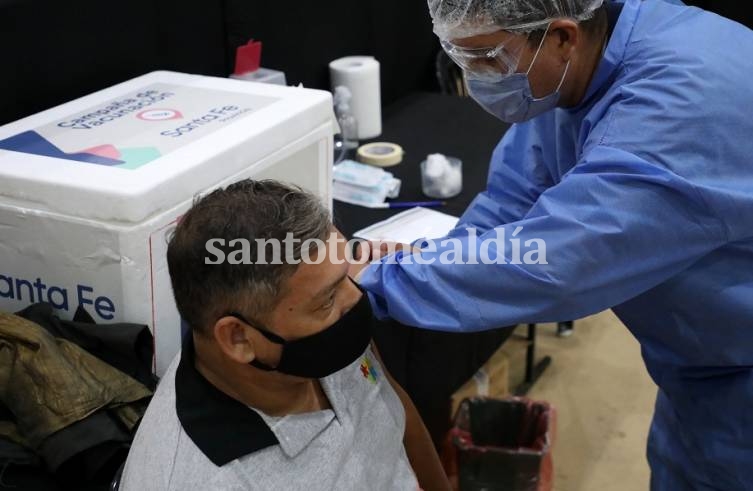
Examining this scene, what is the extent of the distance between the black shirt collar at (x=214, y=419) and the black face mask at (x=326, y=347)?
0.07 meters

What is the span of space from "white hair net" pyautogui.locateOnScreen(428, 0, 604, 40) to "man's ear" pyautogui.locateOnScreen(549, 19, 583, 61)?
0.01 m

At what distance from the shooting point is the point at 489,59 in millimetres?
1431

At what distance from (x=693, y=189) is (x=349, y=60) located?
188cm

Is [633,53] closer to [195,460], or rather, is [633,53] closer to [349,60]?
[195,460]

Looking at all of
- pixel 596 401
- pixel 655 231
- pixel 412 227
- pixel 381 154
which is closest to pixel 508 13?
pixel 655 231

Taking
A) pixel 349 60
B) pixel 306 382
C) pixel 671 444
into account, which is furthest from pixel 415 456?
pixel 349 60

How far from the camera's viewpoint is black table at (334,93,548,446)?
210 cm

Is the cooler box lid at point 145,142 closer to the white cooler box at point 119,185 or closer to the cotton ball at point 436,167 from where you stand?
the white cooler box at point 119,185

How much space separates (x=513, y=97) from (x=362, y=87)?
143 centimetres

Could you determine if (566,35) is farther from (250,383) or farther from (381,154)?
(381,154)

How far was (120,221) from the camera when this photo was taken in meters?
1.37

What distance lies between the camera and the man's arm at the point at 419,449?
1573 millimetres

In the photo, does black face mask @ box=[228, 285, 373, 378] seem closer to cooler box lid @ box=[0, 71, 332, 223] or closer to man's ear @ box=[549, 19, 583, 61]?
cooler box lid @ box=[0, 71, 332, 223]

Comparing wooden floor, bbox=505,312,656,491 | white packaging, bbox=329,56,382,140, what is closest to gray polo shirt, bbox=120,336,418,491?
wooden floor, bbox=505,312,656,491
